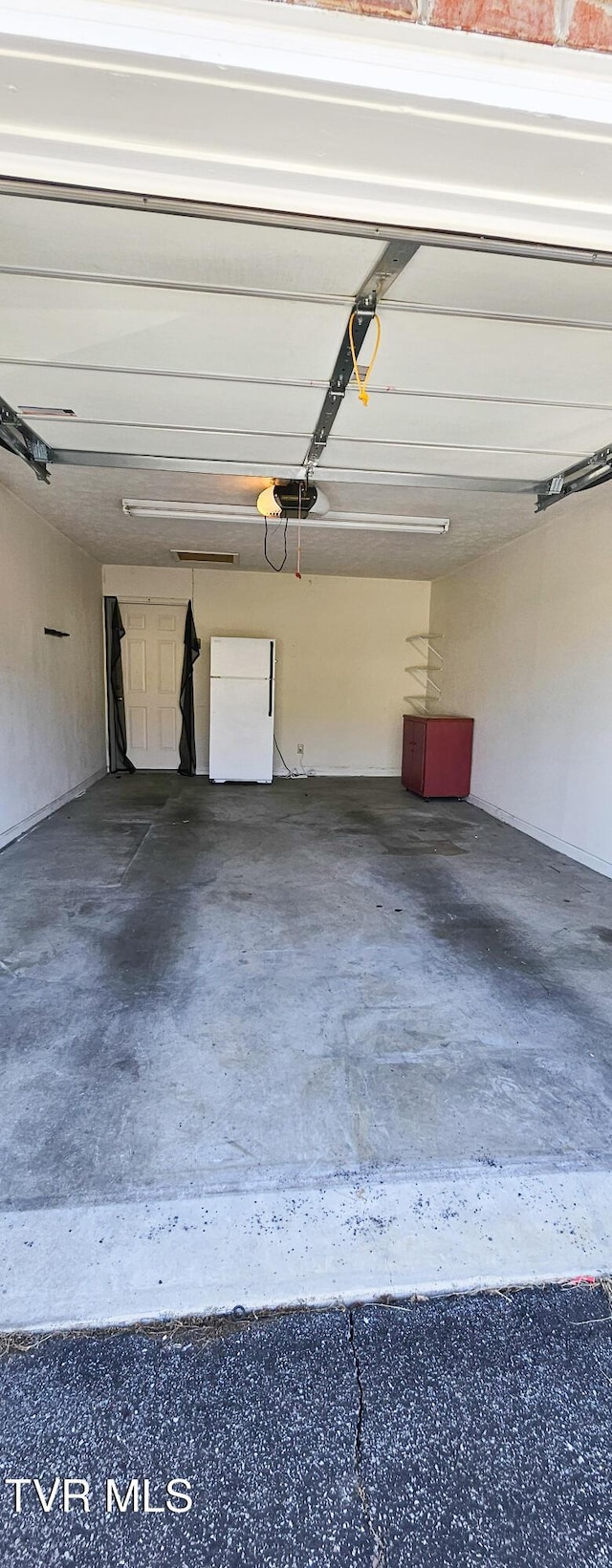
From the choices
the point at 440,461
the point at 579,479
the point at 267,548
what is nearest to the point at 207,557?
the point at 267,548

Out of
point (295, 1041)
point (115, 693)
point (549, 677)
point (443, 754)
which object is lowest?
point (295, 1041)

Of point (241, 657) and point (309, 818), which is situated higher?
point (241, 657)

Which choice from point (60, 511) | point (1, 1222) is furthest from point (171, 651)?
point (1, 1222)

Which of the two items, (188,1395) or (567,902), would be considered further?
(567,902)

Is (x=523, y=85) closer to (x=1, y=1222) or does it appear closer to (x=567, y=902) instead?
Answer: (x=1, y=1222)

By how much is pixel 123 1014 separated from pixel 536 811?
3723 millimetres

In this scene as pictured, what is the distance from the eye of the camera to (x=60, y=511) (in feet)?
15.5

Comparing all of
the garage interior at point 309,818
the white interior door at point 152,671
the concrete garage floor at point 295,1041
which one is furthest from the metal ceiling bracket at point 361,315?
the white interior door at point 152,671

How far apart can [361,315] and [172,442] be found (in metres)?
1.60

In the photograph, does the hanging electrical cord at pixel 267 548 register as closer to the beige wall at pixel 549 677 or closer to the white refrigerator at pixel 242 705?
the white refrigerator at pixel 242 705

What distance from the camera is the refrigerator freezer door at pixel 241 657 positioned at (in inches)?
264

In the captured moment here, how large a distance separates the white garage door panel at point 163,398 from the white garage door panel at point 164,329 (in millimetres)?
130

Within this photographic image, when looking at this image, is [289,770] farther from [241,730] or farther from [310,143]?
[310,143]

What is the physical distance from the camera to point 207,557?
649 centimetres
